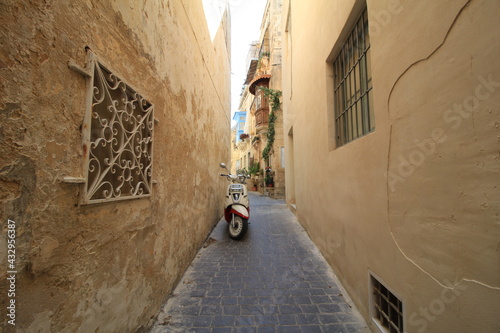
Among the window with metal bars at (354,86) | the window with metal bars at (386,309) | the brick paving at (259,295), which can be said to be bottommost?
the brick paving at (259,295)

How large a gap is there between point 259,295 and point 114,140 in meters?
2.31

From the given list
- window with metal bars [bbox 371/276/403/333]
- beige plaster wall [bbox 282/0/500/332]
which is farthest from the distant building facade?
beige plaster wall [bbox 282/0/500/332]

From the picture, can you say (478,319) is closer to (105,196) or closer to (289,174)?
(105,196)

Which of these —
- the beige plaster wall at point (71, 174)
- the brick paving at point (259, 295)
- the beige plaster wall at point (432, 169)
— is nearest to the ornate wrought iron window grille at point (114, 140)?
the beige plaster wall at point (71, 174)

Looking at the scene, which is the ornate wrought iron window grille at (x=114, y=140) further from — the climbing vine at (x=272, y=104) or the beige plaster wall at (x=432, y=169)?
the climbing vine at (x=272, y=104)

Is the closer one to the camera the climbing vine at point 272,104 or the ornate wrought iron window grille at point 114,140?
the ornate wrought iron window grille at point 114,140

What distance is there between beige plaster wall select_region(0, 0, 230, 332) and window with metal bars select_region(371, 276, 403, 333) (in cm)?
209

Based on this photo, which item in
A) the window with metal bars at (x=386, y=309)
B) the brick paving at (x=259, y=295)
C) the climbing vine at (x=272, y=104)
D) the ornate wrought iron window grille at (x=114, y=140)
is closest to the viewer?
the ornate wrought iron window grille at (x=114, y=140)

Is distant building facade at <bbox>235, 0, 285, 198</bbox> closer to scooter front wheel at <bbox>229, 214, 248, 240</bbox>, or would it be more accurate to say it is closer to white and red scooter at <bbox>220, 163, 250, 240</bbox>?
white and red scooter at <bbox>220, 163, 250, 240</bbox>

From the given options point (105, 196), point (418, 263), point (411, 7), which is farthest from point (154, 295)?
point (411, 7)

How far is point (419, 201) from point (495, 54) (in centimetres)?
86

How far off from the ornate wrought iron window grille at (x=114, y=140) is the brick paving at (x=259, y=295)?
4.64 feet

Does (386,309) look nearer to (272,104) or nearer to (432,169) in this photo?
(432,169)

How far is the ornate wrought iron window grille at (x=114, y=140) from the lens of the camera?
4.15ft
